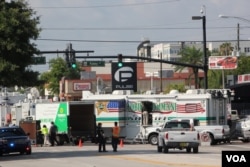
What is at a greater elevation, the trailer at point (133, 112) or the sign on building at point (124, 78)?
the sign on building at point (124, 78)

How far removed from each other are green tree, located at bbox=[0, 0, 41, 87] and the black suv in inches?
134

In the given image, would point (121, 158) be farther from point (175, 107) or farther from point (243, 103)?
point (243, 103)

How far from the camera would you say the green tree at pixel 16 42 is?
35.8 m

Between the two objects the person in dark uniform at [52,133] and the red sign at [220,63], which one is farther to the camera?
the red sign at [220,63]

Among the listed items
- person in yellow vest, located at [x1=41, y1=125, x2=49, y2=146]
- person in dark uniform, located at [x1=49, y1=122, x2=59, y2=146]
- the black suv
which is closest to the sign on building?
person in yellow vest, located at [x1=41, y1=125, x2=49, y2=146]

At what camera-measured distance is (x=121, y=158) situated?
33500mm

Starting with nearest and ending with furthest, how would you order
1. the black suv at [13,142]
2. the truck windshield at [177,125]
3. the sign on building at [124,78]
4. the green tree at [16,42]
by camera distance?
the green tree at [16,42], the truck windshield at [177,125], the black suv at [13,142], the sign on building at [124,78]

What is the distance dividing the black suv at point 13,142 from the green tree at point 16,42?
3.41 m

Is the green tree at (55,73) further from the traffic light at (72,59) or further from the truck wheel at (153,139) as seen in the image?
the truck wheel at (153,139)

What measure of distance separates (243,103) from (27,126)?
31421mm

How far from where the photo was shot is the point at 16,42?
119ft

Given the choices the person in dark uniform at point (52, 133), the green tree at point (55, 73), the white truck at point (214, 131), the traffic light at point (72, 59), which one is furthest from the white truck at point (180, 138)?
the green tree at point (55, 73)

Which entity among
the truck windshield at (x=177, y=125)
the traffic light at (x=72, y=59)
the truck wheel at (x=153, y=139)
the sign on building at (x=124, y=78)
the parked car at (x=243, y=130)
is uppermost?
the traffic light at (x=72, y=59)

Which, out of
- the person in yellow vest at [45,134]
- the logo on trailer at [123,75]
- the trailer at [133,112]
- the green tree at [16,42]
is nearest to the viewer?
the green tree at [16,42]
